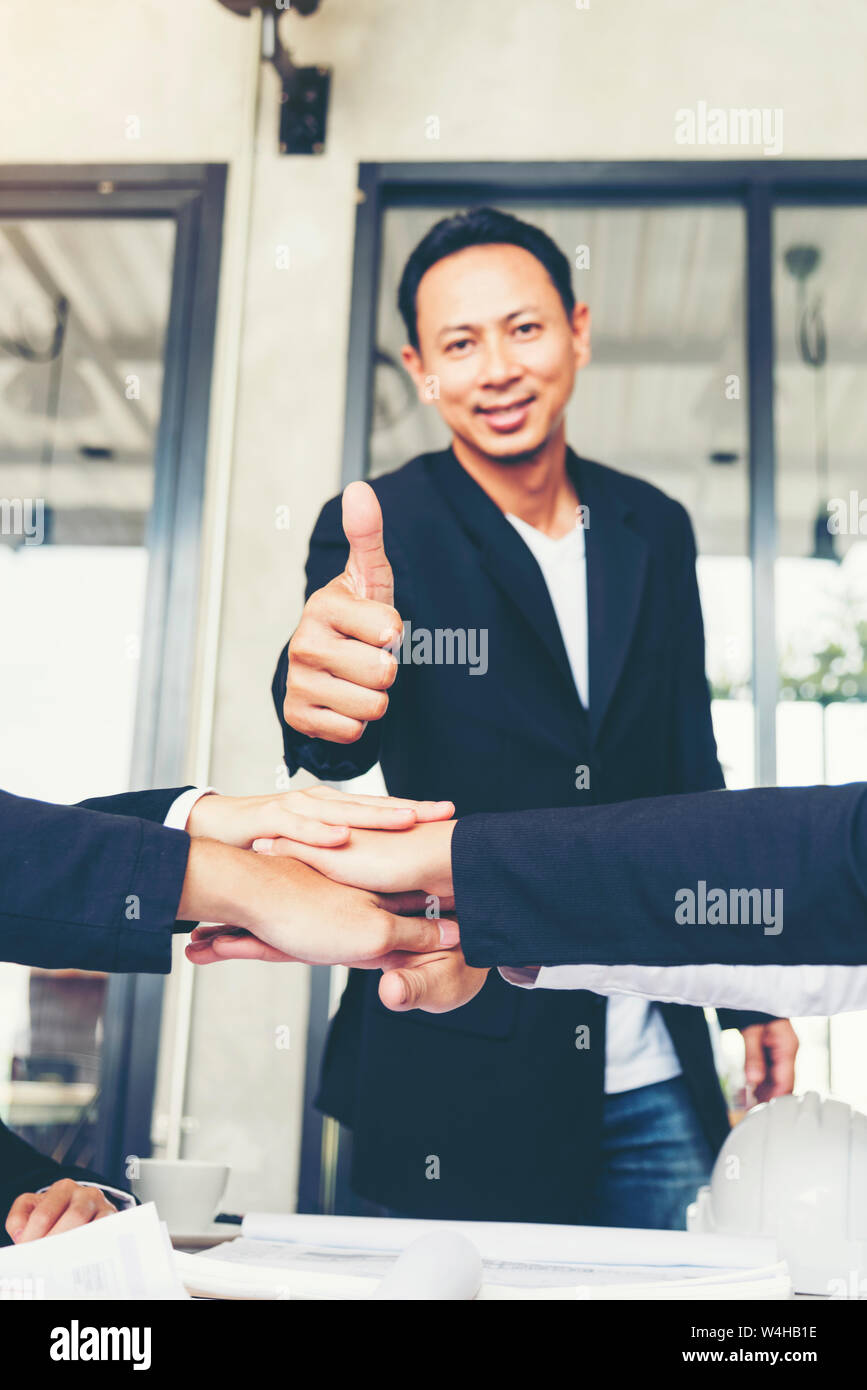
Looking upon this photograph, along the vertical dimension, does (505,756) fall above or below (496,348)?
below

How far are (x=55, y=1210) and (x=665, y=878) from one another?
0.55 m

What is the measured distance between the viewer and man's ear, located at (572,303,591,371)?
7.53 ft

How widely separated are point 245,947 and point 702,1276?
0.53 m

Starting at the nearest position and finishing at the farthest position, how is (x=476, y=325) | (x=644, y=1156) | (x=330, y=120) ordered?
(x=644, y=1156) < (x=476, y=325) < (x=330, y=120)

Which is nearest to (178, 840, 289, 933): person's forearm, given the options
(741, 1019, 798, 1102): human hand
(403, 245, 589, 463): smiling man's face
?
(741, 1019, 798, 1102): human hand

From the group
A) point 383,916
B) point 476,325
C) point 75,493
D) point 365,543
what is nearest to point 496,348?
point 476,325

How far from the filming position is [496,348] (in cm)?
214

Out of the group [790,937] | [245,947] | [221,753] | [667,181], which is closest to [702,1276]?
[790,937]

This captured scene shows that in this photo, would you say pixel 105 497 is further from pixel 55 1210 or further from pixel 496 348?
pixel 55 1210

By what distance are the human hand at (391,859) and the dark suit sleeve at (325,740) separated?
27cm

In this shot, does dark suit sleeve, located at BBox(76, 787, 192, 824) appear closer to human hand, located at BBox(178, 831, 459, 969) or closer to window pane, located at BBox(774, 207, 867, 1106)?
human hand, located at BBox(178, 831, 459, 969)

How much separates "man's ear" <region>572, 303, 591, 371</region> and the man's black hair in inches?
2.0

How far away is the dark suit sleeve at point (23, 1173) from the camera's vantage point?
1.06m
